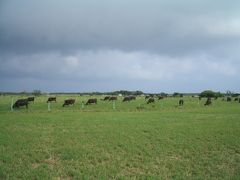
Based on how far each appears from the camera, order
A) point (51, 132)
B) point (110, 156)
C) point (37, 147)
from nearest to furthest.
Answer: point (110, 156), point (37, 147), point (51, 132)

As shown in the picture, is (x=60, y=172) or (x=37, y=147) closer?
(x=60, y=172)

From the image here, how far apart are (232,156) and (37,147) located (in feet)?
29.2

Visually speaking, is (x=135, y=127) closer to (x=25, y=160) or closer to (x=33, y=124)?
(x=33, y=124)

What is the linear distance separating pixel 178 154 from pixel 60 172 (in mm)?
5537

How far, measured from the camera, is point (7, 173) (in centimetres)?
1098

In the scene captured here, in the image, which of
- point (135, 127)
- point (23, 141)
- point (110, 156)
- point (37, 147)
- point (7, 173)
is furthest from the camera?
point (135, 127)

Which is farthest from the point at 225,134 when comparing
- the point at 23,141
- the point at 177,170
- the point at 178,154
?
the point at 23,141

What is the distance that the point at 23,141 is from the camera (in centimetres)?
Answer: 1548

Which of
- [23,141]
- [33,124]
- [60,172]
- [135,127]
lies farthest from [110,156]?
[33,124]

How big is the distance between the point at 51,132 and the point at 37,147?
3.60 m

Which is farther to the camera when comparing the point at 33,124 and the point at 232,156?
the point at 33,124

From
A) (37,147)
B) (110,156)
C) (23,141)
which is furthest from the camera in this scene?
(23,141)

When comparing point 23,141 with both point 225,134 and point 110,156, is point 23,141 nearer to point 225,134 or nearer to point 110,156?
point 110,156

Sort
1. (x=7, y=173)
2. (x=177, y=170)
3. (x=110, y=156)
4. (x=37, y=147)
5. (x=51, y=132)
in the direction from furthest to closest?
(x=51, y=132) → (x=37, y=147) → (x=110, y=156) → (x=177, y=170) → (x=7, y=173)
